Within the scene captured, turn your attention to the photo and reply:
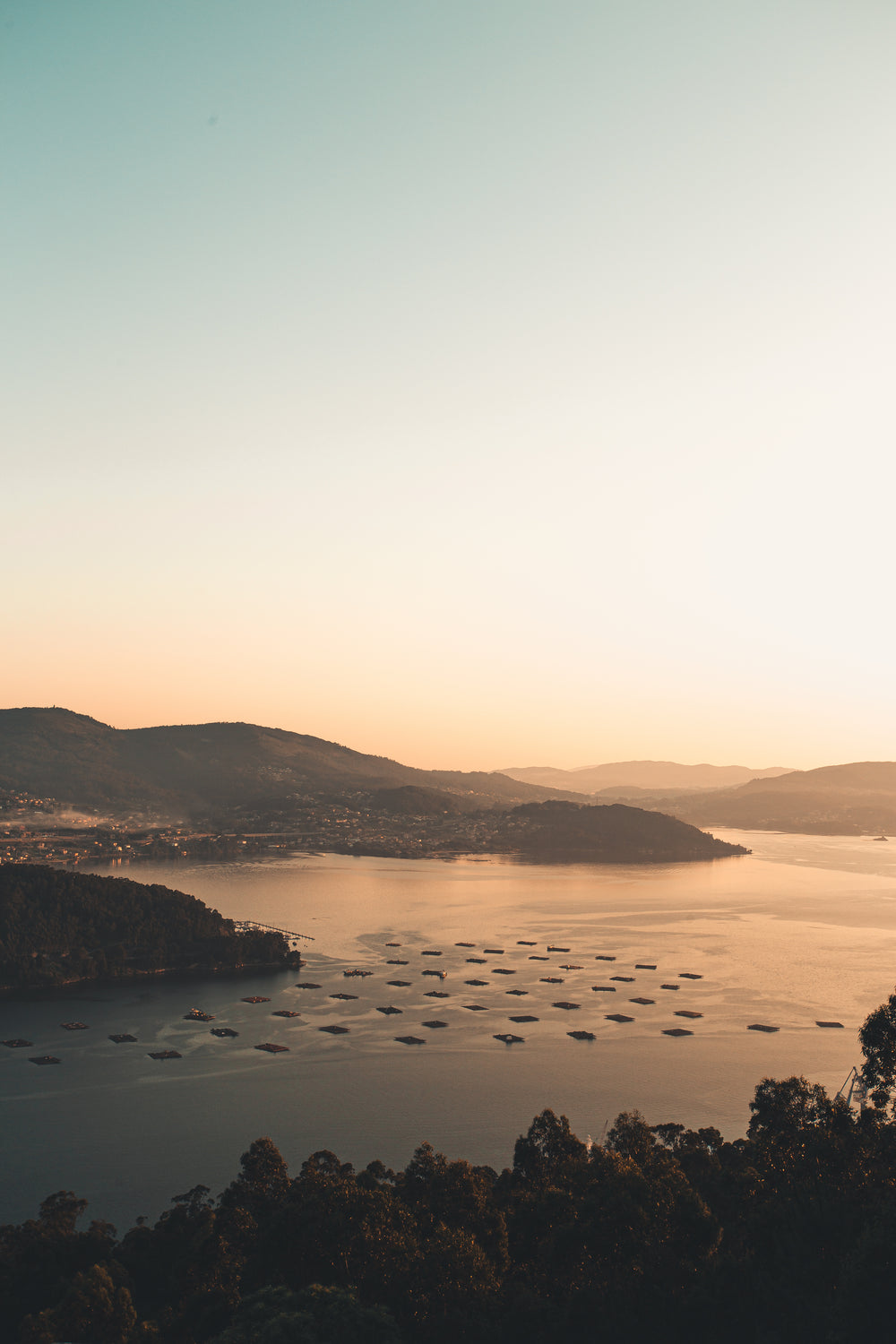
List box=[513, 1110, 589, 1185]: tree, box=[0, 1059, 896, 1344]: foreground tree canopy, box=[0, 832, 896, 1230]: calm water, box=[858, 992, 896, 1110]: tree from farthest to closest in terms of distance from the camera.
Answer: box=[0, 832, 896, 1230]: calm water, box=[513, 1110, 589, 1185]: tree, box=[858, 992, 896, 1110]: tree, box=[0, 1059, 896, 1344]: foreground tree canopy

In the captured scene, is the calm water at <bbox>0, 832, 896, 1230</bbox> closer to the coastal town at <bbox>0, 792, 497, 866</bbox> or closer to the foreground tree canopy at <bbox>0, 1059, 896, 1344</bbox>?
the foreground tree canopy at <bbox>0, 1059, 896, 1344</bbox>

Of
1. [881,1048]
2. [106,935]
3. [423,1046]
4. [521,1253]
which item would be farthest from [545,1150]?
[106,935]

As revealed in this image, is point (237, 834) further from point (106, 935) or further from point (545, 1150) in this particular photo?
point (545, 1150)

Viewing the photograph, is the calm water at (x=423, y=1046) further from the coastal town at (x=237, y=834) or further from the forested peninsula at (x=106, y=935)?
the coastal town at (x=237, y=834)

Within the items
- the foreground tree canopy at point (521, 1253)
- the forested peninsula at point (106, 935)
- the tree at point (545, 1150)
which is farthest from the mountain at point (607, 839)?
the foreground tree canopy at point (521, 1253)

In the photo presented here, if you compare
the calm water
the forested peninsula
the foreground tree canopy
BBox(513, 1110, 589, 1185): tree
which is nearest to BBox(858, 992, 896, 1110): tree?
the foreground tree canopy

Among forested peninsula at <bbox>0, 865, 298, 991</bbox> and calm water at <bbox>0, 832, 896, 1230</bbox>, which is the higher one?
forested peninsula at <bbox>0, 865, 298, 991</bbox>

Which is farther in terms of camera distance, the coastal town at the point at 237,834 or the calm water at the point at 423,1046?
the coastal town at the point at 237,834
